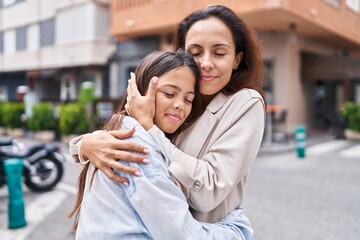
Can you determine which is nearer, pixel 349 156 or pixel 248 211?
pixel 248 211

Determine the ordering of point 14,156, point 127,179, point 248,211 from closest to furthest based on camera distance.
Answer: point 127,179 → point 248,211 → point 14,156

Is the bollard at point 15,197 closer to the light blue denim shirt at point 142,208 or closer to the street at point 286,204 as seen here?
the street at point 286,204

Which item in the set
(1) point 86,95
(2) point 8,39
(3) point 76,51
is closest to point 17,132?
(1) point 86,95

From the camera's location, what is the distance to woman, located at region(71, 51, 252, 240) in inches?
44.2

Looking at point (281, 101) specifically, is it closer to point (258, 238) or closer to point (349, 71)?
point (349, 71)

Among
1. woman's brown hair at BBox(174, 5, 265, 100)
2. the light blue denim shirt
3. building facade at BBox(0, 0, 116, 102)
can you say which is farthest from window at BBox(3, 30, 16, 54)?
building facade at BBox(0, 0, 116, 102)

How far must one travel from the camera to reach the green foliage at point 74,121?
1169 centimetres

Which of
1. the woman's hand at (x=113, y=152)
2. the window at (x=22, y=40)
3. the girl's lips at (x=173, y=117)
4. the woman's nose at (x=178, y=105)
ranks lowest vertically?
the woman's hand at (x=113, y=152)

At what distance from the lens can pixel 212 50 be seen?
4.77 feet

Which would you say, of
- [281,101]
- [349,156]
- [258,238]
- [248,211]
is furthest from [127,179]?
[281,101]

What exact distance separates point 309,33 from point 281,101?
3.03 m

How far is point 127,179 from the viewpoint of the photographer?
1.16m

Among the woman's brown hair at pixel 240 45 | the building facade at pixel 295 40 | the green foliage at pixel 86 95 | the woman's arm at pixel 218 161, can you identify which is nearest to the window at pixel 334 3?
the building facade at pixel 295 40

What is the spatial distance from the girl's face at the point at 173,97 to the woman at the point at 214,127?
2.2 inches
